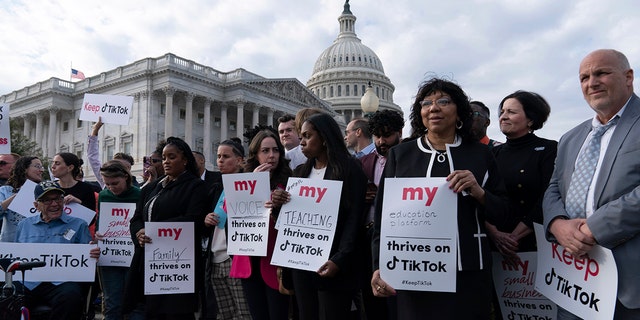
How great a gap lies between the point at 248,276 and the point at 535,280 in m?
2.28

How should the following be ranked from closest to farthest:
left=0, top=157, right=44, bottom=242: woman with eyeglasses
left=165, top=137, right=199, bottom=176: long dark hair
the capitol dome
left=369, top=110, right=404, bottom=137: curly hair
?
1. left=369, top=110, right=404, bottom=137: curly hair
2. left=165, top=137, right=199, bottom=176: long dark hair
3. left=0, top=157, right=44, bottom=242: woman with eyeglasses
4. the capitol dome

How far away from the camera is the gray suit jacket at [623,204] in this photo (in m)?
2.66

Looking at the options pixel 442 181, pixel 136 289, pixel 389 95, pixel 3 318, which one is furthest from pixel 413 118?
pixel 389 95

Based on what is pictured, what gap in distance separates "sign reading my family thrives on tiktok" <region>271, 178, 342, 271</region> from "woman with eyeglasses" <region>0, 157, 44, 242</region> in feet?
14.7

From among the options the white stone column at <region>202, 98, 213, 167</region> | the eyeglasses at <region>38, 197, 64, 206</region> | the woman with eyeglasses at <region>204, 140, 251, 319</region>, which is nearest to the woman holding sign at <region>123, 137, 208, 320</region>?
the woman with eyeglasses at <region>204, 140, 251, 319</region>

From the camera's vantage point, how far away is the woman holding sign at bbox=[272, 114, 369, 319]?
3.69m

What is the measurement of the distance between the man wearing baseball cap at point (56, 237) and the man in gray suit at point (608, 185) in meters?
4.90

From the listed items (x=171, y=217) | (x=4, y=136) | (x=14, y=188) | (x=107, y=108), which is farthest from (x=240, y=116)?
(x=171, y=217)

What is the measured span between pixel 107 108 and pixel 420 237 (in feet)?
27.9

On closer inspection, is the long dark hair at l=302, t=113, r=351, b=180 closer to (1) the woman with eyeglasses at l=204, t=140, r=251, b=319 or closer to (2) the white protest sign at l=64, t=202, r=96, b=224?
(1) the woman with eyeglasses at l=204, t=140, r=251, b=319

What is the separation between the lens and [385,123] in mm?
4996

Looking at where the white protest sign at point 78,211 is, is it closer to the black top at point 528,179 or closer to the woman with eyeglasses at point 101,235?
the woman with eyeglasses at point 101,235

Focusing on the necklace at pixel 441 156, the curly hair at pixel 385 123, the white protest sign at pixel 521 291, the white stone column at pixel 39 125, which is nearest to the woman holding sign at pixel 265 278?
the curly hair at pixel 385 123

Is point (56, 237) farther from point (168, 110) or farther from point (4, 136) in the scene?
point (168, 110)
